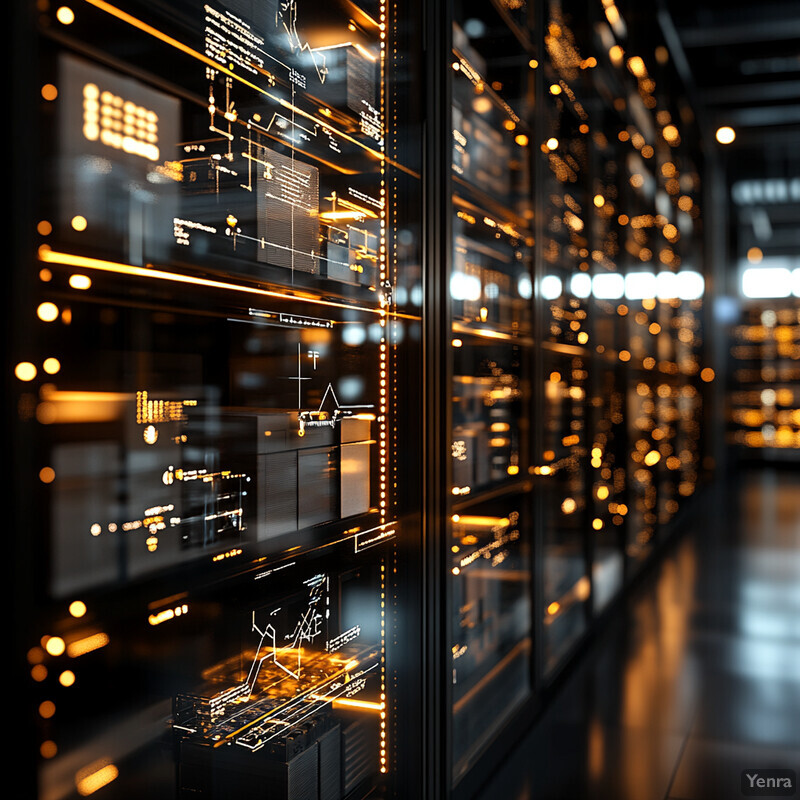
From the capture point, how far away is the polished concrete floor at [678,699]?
91.4 inches

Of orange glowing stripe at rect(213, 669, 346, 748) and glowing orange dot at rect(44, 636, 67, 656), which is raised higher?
glowing orange dot at rect(44, 636, 67, 656)

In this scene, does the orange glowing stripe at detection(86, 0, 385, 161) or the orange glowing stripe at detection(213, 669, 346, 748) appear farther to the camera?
the orange glowing stripe at detection(213, 669, 346, 748)

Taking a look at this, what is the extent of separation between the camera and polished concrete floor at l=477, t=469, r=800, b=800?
7.62ft

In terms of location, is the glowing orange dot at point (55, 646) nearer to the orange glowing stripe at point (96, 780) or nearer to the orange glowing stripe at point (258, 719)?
the orange glowing stripe at point (96, 780)

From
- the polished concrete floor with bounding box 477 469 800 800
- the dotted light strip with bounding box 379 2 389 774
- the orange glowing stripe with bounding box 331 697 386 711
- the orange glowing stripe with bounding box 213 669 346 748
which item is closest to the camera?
the orange glowing stripe with bounding box 213 669 346 748

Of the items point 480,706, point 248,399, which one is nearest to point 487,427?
point 480,706

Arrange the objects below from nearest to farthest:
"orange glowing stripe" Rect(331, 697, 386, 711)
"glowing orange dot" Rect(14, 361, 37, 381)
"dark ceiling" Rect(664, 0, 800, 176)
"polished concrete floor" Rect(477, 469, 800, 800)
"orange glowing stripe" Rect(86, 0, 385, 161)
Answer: "glowing orange dot" Rect(14, 361, 37, 381)
"orange glowing stripe" Rect(86, 0, 385, 161)
"orange glowing stripe" Rect(331, 697, 386, 711)
"polished concrete floor" Rect(477, 469, 800, 800)
"dark ceiling" Rect(664, 0, 800, 176)

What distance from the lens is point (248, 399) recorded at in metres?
1.31

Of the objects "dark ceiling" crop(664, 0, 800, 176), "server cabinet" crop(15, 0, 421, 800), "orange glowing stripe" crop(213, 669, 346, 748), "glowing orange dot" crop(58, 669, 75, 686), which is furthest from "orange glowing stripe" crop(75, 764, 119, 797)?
"dark ceiling" crop(664, 0, 800, 176)

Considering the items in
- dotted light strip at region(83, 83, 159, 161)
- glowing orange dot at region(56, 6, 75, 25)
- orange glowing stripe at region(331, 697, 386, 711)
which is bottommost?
orange glowing stripe at region(331, 697, 386, 711)

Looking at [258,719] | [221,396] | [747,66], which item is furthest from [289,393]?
[747,66]

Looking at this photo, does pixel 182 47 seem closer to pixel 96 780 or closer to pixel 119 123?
pixel 119 123

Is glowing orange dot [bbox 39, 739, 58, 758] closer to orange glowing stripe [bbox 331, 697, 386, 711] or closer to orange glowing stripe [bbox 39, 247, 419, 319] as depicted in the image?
orange glowing stripe [bbox 39, 247, 419, 319]

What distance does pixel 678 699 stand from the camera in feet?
9.59
